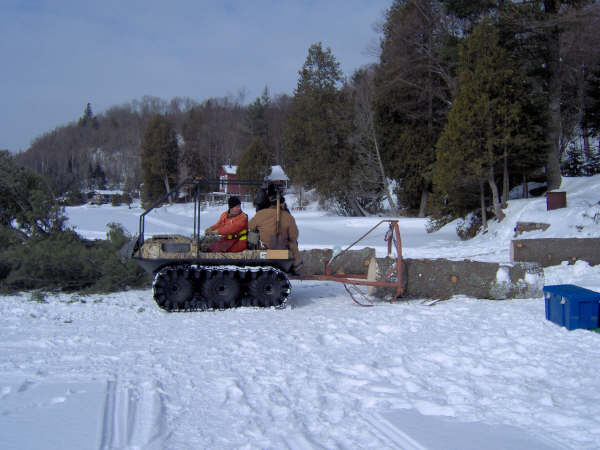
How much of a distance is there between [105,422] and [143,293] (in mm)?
5383

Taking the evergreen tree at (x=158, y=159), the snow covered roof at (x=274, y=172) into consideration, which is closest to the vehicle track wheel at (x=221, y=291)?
the snow covered roof at (x=274, y=172)

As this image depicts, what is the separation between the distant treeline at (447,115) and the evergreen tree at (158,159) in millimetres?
151

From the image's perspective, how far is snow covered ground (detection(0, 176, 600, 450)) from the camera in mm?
3141

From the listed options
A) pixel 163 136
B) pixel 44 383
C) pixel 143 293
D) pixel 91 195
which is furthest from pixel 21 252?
pixel 91 195

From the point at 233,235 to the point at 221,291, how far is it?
2.87 feet

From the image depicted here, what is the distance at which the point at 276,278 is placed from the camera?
7.18 meters

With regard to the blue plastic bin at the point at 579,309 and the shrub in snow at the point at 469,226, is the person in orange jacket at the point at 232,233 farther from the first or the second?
the shrub in snow at the point at 469,226

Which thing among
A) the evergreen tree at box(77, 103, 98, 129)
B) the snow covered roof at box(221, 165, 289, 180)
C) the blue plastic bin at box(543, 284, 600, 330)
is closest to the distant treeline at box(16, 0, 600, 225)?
the snow covered roof at box(221, 165, 289, 180)

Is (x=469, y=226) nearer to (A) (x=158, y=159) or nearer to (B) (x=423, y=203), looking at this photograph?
(B) (x=423, y=203)

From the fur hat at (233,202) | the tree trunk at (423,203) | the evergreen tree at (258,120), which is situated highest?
the evergreen tree at (258,120)

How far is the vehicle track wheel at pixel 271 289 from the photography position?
714 centimetres

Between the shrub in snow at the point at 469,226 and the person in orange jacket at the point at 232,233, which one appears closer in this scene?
the person in orange jacket at the point at 232,233

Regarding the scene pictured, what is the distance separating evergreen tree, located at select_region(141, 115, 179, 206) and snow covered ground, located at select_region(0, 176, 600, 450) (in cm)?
4886

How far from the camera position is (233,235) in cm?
729
